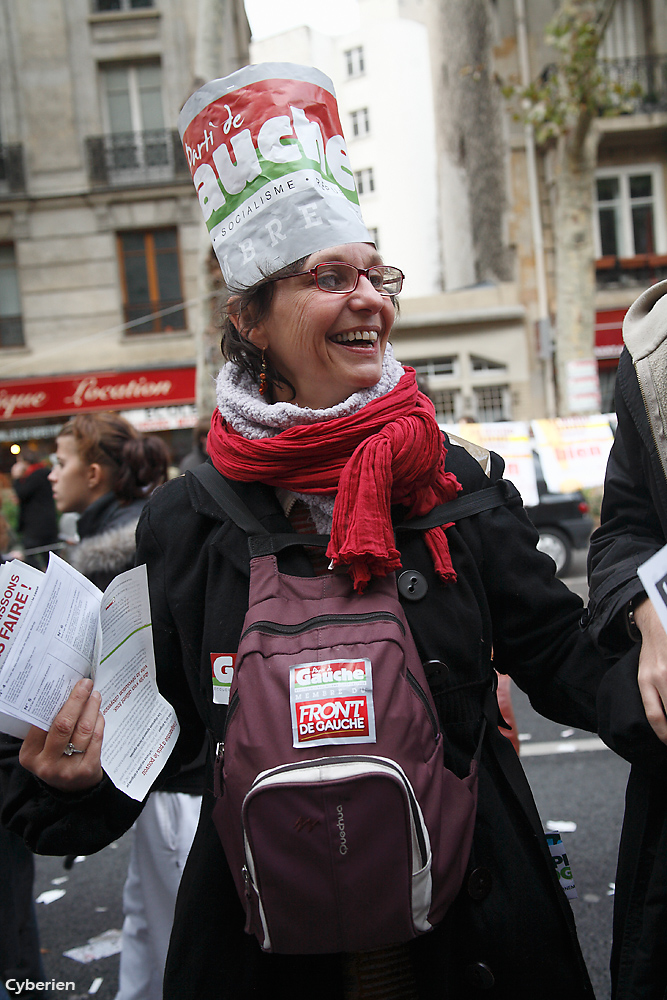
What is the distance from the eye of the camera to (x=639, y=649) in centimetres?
133

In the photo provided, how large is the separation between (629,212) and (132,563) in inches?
706

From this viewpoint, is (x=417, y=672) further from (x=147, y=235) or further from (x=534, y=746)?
(x=147, y=235)

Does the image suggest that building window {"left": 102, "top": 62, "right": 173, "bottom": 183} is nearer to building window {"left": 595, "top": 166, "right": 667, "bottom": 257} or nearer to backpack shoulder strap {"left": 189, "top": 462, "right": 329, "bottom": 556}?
building window {"left": 595, "top": 166, "right": 667, "bottom": 257}

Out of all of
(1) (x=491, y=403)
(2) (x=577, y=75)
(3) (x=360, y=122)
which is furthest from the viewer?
(3) (x=360, y=122)

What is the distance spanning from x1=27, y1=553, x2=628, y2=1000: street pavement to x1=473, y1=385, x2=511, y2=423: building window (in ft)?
45.5

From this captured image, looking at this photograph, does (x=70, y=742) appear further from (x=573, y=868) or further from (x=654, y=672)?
(x=573, y=868)

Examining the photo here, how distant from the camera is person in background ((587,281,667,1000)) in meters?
1.28

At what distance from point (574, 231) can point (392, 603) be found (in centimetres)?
1117

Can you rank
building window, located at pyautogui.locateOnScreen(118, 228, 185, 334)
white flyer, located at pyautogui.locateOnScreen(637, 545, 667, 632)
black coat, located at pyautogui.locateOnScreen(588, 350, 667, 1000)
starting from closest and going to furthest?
white flyer, located at pyautogui.locateOnScreen(637, 545, 667, 632) → black coat, located at pyautogui.locateOnScreen(588, 350, 667, 1000) → building window, located at pyautogui.locateOnScreen(118, 228, 185, 334)

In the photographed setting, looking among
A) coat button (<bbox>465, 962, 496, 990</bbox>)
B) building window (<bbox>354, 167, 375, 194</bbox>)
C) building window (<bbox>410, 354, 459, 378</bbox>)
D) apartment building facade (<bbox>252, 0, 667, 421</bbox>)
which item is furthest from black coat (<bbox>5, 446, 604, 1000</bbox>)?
building window (<bbox>354, 167, 375, 194</bbox>)

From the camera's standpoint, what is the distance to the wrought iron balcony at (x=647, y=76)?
17297mm

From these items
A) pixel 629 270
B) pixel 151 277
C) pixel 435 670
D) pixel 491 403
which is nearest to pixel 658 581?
pixel 435 670

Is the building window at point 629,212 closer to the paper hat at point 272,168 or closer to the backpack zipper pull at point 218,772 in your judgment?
the paper hat at point 272,168

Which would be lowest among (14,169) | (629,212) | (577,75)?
(629,212)
